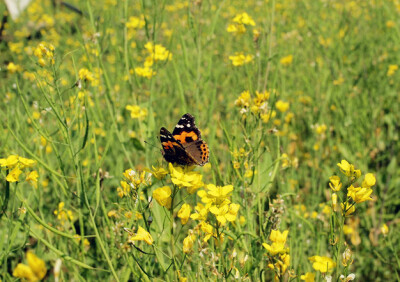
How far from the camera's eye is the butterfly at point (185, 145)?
1683 mm

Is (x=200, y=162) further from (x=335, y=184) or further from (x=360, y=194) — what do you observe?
(x=360, y=194)

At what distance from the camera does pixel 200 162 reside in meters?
1.78

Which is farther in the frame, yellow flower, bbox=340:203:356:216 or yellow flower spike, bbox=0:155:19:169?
yellow flower spike, bbox=0:155:19:169

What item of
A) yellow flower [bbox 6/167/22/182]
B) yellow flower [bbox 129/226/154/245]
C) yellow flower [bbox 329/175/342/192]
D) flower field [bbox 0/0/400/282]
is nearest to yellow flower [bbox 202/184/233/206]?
flower field [bbox 0/0/400/282]

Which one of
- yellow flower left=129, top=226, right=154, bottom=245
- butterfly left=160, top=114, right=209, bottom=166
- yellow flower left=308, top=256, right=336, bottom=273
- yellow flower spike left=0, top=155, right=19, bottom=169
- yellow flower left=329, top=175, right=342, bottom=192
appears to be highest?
yellow flower spike left=0, top=155, right=19, bottom=169

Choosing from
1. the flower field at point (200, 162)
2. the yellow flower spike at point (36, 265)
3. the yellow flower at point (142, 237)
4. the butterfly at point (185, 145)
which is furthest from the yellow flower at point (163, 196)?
the yellow flower spike at point (36, 265)

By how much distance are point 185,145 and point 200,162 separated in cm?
17

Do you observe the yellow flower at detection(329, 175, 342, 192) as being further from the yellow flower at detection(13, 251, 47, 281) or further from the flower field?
the yellow flower at detection(13, 251, 47, 281)

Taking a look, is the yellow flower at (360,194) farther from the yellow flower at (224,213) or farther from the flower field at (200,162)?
the yellow flower at (224,213)

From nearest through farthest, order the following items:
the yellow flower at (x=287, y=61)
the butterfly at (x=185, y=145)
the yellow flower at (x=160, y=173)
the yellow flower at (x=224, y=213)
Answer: the yellow flower at (x=224, y=213)
the yellow flower at (x=160, y=173)
the butterfly at (x=185, y=145)
the yellow flower at (x=287, y=61)

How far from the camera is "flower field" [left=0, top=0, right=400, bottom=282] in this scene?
4.81ft

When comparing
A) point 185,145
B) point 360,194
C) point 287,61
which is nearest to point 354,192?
point 360,194

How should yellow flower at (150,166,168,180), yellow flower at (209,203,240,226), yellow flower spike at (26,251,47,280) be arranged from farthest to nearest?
yellow flower at (150,166,168,180)
yellow flower at (209,203,240,226)
yellow flower spike at (26,251,47,280)

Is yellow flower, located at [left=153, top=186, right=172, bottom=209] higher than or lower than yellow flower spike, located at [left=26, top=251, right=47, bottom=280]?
lower
